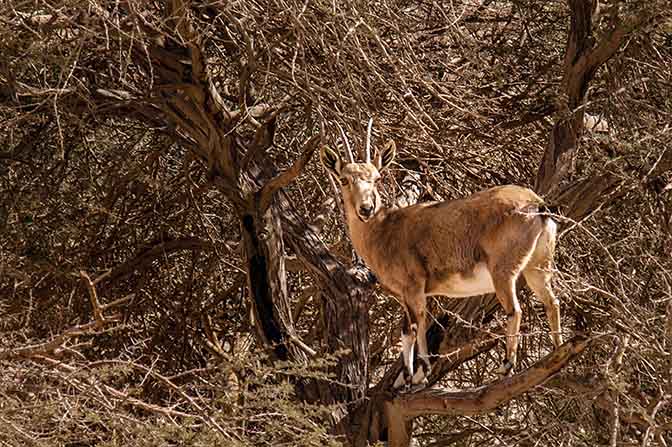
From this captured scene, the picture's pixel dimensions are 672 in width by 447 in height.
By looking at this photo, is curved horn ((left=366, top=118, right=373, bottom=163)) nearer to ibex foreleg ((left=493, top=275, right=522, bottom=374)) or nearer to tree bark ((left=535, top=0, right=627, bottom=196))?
tree bark ((left=535, top=0, right=627, bottom=196))

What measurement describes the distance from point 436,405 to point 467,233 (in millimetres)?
1070

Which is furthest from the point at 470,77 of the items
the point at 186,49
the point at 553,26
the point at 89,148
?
the point at 89,148

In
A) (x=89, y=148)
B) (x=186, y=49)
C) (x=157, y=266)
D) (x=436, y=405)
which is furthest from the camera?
(x=157, y=266)

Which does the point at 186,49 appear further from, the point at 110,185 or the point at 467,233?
the point at 467,233

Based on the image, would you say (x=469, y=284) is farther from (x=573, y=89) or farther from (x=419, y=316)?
(x=573, y=89)

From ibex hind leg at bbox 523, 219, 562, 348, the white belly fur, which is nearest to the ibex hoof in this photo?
ibex hind leg at bbox 523, 219, 562, 348

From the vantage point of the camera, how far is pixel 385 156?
9078 millimetres

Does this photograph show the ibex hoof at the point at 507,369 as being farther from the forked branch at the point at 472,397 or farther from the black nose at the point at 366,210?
the black nose at the point at 366,210

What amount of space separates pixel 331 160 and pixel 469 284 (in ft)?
4.01

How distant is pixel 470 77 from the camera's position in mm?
10703

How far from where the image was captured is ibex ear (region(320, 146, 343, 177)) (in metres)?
8.98

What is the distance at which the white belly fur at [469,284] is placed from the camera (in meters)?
8.37

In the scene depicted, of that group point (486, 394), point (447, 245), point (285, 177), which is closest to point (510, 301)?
point (486, 394)

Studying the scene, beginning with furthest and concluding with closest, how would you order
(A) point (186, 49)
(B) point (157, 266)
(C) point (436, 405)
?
1. (B) point (157, 266)
2. (A) point (186, 49)
3. (C) point (436, 405)
